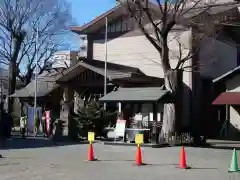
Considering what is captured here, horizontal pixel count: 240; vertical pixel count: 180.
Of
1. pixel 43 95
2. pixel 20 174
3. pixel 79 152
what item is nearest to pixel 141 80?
pixel 43 95

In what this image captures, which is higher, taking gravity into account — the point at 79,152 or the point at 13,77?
the point at 13,77

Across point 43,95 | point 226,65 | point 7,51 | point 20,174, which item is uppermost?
point 7,51

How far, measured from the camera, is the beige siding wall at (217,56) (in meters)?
32.2

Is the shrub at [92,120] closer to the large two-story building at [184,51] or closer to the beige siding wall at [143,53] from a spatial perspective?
the large two-story building at [184,51]

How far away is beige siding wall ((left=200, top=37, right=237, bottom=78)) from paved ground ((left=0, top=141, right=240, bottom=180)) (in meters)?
15.2

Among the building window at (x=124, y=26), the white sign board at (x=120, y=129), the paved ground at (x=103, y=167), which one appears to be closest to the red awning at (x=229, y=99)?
the white sign board at (x=120, y=129)

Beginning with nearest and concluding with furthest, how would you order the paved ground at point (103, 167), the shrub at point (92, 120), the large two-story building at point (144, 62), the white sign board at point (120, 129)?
the paved ground at point (103, 167) < the white sign board at point (120, 129) < the shrub at point (92, 120) < the large two-story building at point (144, 62)

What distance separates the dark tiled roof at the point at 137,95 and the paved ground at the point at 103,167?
7.31m

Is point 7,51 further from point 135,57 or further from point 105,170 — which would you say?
point 105,170

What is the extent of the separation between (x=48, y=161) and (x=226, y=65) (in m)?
23.5

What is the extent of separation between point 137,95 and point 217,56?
10094 millimetres

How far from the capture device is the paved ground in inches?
466

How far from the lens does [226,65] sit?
35406 millimetres

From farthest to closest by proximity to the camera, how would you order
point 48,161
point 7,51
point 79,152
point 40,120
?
point 7,51
point 40,120
point 79,152
point 48,161
